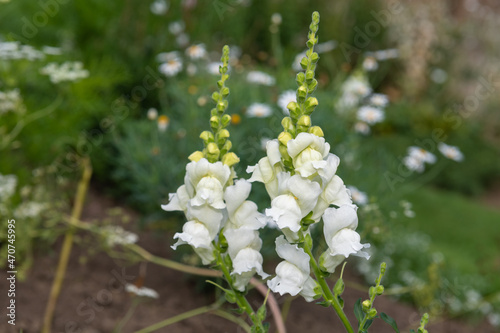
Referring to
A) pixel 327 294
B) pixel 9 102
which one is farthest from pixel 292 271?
pixel 9 102

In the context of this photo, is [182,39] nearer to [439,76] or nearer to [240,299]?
[240,299]

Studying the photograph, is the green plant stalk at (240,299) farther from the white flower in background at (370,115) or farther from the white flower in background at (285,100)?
the white flower in background at (370,115)

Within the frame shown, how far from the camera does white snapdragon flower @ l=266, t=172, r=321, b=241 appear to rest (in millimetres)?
1040

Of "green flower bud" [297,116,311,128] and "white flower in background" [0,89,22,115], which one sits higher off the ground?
"white flower in background" [0,89,22,115]

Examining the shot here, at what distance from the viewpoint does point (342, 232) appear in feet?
3.66

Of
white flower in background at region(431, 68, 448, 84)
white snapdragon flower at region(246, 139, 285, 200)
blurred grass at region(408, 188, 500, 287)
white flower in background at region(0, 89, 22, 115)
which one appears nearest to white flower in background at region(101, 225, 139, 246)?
white flower in background at region(0, 89, 22, 115)

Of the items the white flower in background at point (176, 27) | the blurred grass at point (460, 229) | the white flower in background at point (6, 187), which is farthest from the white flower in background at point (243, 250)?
the blurred grass at point (460, 229)

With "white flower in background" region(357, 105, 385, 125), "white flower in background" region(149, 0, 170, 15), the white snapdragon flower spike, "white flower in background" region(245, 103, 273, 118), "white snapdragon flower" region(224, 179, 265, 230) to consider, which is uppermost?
"white flower in background" region(149, 0, 170, 15)

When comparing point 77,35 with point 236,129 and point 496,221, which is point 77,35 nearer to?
point 236,129

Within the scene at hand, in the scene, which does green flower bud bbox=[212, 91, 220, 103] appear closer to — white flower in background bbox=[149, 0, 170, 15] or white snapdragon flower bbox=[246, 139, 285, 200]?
white snapdragon flower bbox=[246, 139, 285, 200]

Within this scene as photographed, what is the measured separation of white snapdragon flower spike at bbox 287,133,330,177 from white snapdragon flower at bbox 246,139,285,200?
0.06 meters

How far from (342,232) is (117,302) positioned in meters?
1.72

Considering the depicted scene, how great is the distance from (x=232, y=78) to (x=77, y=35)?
1.36 metres

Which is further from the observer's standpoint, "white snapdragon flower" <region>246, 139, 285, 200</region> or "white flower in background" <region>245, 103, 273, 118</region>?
"white flower in background" <region>245, 103, 273, 118</region>
